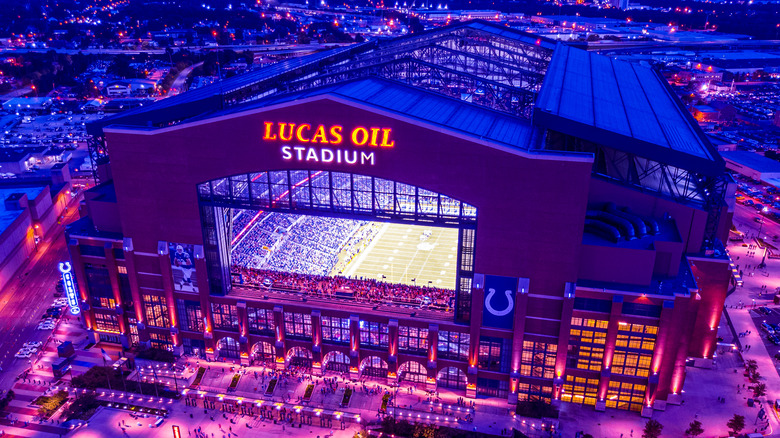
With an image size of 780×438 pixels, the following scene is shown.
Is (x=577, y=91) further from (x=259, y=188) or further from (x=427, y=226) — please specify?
(x=259, y=188)

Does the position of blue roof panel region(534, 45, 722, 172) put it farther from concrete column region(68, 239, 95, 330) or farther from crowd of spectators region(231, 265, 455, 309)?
concrete column region(68, 239, 95, 330)

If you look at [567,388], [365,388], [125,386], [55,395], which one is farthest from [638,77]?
[55,395]

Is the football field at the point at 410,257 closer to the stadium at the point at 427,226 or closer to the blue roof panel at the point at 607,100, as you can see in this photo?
the stadium at the point at 427,226

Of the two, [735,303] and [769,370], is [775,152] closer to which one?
[735,303]

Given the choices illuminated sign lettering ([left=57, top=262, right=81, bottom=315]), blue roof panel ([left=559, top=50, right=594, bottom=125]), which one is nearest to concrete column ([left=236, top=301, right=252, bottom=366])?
illuminated sign lettering ([left=57, top=262, right=81, bottom=315])

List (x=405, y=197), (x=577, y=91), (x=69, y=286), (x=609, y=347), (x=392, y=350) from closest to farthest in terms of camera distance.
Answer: (x=609, y=347) < (x=405, y=197) < (x=392, y=350) < (x=69, y=286) < (x=577, y=91)

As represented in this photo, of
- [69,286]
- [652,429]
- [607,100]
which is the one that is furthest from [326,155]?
[652,429]
